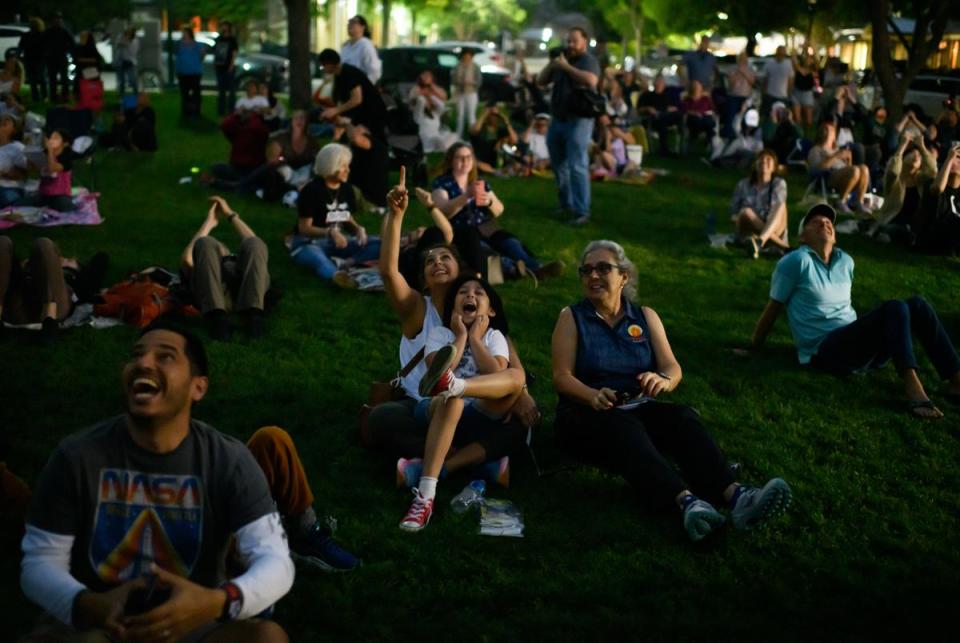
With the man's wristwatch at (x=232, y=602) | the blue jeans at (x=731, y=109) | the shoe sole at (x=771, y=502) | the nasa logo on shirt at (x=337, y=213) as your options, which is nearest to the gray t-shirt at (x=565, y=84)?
the nasa logo on shirt at (x=337, y=213)

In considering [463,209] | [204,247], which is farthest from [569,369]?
[463,209]

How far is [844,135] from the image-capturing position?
17.8m

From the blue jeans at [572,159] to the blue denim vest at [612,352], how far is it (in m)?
6.79

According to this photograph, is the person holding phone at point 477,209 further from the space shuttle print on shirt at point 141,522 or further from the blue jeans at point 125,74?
the blue jeans at point 125,74

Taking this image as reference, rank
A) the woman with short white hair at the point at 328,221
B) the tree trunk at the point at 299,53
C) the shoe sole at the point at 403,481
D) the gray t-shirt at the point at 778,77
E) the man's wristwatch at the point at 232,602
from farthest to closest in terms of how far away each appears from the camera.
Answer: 1. the gray t-shirt at the point at 778,77
2. the tree trunk at the point at 299,53
3. the woman with short white hair at the point at 328,221
4. the shoe sole at the point at 403,481
5. the man's wristwatch at the point at 232,602

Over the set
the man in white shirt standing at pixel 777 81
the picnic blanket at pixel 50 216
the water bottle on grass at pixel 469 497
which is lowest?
the water bottle on grass at pixel 469 497

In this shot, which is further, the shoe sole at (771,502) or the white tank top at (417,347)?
the white tank top at (417,347)

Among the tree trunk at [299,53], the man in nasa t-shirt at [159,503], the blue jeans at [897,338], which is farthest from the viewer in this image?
the tree trunk at [299,53]

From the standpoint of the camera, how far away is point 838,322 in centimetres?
772

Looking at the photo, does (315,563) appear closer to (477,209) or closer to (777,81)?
(477,209)

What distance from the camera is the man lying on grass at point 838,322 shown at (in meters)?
7.07

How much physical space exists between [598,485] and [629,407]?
43 cm

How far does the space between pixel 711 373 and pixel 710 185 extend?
388 inches

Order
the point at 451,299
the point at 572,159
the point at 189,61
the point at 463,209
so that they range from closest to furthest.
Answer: the point at 451,299, the point at 463,209, the point at 572,159, the point at 189,61
